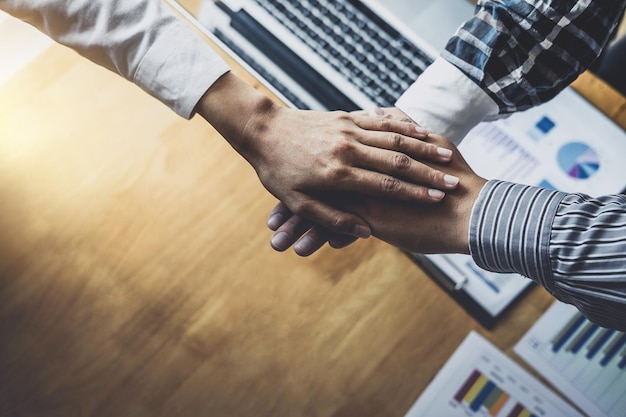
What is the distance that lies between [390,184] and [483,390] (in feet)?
1.30

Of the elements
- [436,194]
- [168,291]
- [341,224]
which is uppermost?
[436,194]

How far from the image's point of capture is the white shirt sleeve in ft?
Result: 2.78

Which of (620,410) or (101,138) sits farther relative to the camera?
(101,138)

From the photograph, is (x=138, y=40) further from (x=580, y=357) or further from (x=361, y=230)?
(x=580, y=357)

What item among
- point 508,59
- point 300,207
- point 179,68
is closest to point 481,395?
point 300,207

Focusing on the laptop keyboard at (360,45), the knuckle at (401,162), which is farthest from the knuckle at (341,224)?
the laptop keyboard at (360,45)

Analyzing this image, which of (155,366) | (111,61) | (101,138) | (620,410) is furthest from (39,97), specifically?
(620,410)

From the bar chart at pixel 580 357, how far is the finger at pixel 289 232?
0.41 m

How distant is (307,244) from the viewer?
36.6 inches

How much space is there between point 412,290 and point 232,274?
1.03ft

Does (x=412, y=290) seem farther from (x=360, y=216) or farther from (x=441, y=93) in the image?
(x=441, y=93)

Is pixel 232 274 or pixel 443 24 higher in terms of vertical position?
pixel 443 24

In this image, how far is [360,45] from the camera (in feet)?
3.25

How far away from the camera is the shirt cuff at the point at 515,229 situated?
2.53 feet
